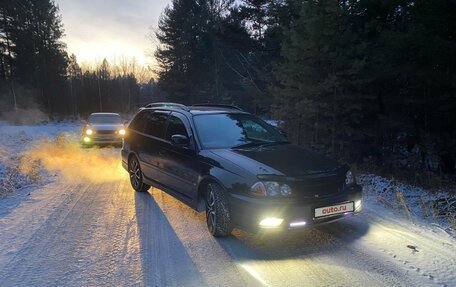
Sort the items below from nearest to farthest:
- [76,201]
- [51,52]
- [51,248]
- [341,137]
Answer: [51,248]
[76,201]
[341,137]
[51,52]

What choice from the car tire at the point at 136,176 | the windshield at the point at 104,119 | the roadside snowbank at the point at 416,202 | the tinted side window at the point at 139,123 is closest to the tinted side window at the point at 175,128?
the tinted side window at the point at 139,123

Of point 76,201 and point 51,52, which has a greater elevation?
point 51,52

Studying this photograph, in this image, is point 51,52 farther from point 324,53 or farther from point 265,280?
point 265,280

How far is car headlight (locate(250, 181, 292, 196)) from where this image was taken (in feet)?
14.5

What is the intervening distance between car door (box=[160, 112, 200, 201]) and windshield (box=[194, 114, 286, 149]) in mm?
230

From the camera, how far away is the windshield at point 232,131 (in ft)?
18.6

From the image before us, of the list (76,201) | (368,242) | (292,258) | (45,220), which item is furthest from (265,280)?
(76,201)

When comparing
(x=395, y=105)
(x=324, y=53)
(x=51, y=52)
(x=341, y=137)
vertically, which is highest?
(x=51, y=52)

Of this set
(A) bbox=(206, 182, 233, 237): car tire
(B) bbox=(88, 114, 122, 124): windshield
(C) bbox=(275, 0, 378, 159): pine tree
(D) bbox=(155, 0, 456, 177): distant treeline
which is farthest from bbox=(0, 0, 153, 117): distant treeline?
(A) bbox=(206, 182, 233, 237): car tire

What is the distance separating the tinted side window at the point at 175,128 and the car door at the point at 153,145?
187 millimetres

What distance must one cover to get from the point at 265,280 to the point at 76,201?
470cm

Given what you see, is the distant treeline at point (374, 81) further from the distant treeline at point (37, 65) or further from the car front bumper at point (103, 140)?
the distant treeline at point (37, 65)

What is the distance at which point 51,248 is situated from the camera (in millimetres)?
4723

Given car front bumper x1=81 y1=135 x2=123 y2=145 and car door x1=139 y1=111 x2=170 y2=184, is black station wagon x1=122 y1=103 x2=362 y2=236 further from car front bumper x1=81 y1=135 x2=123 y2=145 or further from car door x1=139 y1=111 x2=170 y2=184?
car front bumper x1=81 y1=135 x2=123 y2=145
